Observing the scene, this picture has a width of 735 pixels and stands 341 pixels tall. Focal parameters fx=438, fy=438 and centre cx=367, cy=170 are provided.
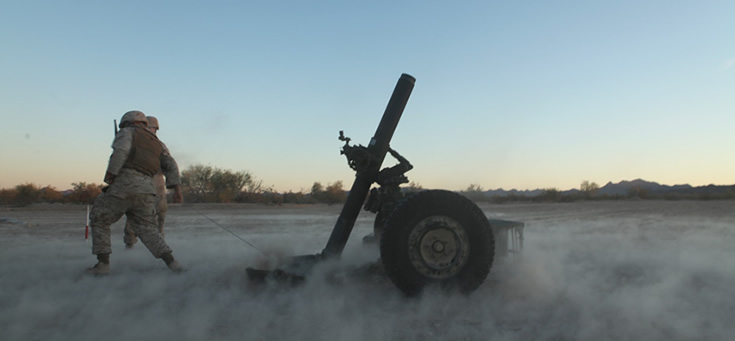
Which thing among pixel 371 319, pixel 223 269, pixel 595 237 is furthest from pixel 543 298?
pixel 595 237

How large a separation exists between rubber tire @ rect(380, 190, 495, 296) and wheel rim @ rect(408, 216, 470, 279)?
3 cm

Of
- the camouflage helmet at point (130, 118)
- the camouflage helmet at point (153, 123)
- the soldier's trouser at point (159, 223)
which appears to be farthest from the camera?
the soldier's trouser at point (159, 223)

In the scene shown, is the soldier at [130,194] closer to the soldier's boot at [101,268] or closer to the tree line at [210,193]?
the soldier's boot at [101,268]

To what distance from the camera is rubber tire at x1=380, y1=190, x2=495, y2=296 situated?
3645 millimetres

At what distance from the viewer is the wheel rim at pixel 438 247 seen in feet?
12.3

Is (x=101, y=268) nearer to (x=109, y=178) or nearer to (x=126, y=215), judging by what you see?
(x=126, y=215)

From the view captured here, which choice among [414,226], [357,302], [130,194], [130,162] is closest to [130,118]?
[130,162]

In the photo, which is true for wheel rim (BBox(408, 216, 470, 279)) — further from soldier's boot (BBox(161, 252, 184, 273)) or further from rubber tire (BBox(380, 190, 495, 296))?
soldier's boot (BBox(161, 252, 184, 273))

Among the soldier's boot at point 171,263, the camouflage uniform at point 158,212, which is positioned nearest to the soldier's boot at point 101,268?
the soldier's boot at point 171,263

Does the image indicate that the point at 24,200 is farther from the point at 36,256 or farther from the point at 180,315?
the point at 180,315

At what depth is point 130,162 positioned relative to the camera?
4.74 metres

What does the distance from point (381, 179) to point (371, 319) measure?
5.50ft

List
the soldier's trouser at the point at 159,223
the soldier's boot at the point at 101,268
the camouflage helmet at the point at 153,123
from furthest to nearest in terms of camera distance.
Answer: the soldier's trouser at the point at 159,223 → the camouflage helmet at the point at 153,123 → the soldier's boot at the point at 101,268

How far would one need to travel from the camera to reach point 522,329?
116 inches
